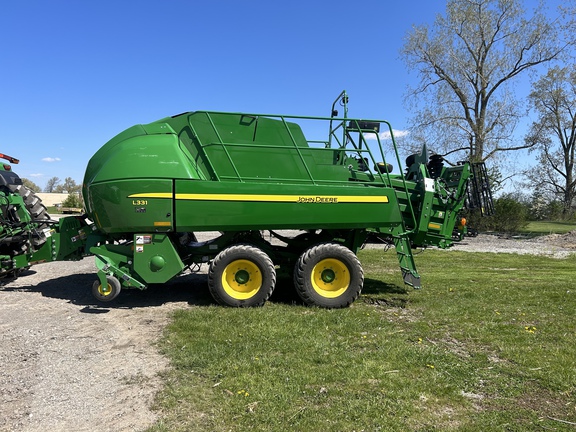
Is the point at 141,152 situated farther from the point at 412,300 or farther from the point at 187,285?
the point at 412,300

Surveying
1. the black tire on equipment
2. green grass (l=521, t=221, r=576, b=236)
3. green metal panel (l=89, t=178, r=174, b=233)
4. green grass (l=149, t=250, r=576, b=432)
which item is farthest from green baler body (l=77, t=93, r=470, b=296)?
green grass (l=521, t=221, r=576, b=236)

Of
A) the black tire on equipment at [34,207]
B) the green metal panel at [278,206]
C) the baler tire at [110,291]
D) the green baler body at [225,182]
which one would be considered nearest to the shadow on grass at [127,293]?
the baler tire at [110,291]

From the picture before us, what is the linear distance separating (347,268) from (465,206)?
2958mm

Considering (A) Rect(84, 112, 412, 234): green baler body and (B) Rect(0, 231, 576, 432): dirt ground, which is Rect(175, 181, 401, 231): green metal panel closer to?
(A) Rect(84, 112, 412, 234): green baler body

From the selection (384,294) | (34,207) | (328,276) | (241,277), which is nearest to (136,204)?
(241,277)

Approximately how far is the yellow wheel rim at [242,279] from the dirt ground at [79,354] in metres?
0.63

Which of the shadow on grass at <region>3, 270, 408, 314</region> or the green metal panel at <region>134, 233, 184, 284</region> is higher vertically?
the green metal panel at <region>134, 233, 184, 284</region>

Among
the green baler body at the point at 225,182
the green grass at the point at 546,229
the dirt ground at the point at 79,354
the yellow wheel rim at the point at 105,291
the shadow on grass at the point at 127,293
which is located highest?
the green baler body at the point at 225,182

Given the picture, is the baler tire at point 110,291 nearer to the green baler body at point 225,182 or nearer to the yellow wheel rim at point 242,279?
the green baler body at point 225,182

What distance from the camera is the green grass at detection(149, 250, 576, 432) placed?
3170mm

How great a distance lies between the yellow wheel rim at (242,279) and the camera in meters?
6.20

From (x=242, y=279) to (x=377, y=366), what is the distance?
2.76 m

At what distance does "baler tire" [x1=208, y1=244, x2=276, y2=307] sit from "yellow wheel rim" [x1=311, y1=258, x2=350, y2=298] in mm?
721

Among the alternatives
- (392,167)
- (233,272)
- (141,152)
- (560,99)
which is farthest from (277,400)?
(560,99)
